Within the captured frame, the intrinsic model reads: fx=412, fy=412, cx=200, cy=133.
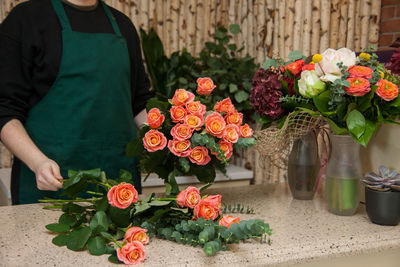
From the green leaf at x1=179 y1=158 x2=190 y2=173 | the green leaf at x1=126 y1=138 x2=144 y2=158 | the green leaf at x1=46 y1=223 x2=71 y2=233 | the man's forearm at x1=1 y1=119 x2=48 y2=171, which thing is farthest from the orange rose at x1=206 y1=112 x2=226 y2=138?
the man's forearm at x1=1 y1=119 x2=48 y2=171

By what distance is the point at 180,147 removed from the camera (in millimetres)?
1070

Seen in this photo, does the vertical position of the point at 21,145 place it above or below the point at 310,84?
below

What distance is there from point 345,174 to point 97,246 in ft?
2.40

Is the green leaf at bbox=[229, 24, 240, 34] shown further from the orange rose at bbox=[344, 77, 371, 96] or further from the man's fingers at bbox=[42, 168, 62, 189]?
the man's fingers at bbox=[42, 168, 62, 189]

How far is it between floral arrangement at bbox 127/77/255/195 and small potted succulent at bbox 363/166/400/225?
14.5 inches

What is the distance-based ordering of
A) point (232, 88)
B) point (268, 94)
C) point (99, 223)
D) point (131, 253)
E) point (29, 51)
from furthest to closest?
point (232, 88)
point (29, 51)
point (268, 94)
point (99, 223)
point (131, 253)

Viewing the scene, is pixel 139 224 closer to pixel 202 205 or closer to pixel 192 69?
pixel 202 205

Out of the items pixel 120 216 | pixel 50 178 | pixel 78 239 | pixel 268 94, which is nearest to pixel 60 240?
pixel 78 239

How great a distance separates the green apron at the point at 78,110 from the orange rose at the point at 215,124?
0.75 metres

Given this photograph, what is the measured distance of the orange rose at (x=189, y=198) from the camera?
1017mm

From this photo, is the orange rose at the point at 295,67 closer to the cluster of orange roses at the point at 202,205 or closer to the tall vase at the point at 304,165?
the tall vase at the point at 304,165

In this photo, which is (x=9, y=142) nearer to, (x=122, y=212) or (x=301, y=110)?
(x=122, y=212)

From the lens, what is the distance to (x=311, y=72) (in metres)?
1.21

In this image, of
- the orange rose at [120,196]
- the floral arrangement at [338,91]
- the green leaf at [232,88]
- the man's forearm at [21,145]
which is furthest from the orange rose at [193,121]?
→ the green leaf at [232,88]
